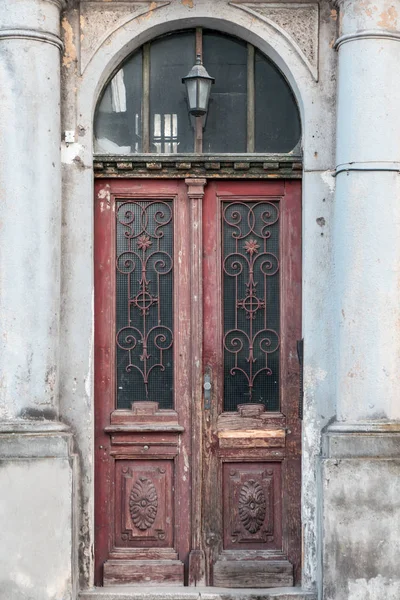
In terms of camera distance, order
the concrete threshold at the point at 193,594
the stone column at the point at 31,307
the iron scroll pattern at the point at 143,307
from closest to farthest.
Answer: the stone column at the point at 31,307 < the concrete threshold at the point at 193,594 < the iron scroll pattern at the point at 143,307

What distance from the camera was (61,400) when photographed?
7828 millimetres

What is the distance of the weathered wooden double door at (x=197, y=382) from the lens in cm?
800

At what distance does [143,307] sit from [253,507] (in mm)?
1691

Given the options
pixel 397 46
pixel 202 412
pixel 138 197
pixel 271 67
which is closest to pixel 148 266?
pixel 138 197

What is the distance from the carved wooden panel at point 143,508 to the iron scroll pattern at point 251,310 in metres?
0.77

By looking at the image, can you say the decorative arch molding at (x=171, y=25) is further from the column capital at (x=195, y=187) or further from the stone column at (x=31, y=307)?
the column capital at (x=195, y=187)

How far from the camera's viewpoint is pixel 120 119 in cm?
813

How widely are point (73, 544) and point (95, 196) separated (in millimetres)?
2543

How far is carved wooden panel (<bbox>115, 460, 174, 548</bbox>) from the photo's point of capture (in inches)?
315

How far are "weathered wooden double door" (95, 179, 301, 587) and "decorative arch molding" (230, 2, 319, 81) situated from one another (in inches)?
37.8

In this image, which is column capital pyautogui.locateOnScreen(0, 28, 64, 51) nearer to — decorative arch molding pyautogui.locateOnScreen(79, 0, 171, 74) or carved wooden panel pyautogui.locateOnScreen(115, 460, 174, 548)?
decorative arch molding pyautogui.locateOnScreen(79, 0, 171, 74)

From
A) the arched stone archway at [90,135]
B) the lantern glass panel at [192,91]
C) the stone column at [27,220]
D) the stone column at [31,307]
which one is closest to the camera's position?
the stone column at [31,307]

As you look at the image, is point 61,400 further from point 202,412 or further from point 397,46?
point 397,46

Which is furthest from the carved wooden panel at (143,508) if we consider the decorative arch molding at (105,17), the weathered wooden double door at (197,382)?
the decorative arch molding at (105,17)
